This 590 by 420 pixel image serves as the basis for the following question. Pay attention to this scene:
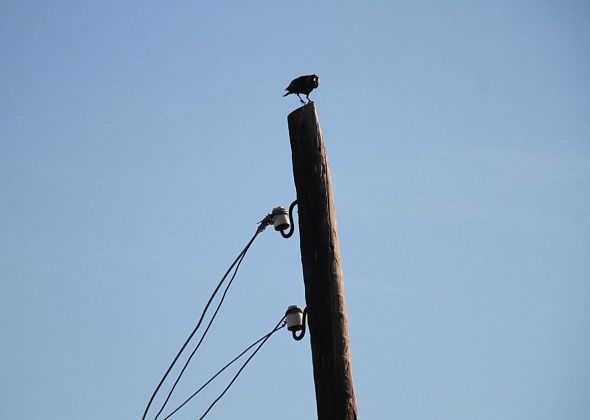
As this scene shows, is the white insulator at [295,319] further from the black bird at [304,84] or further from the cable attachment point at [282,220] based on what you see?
the black bird at [304,84]

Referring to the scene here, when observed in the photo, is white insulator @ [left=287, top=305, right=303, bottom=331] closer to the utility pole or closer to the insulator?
the utility pole

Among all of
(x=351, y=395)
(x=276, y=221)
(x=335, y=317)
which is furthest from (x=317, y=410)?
(x=276, y=221)

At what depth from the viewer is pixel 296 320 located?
20.0 ft

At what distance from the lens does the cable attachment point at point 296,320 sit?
6.10 m

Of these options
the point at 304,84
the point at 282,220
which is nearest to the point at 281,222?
the point at 282,220

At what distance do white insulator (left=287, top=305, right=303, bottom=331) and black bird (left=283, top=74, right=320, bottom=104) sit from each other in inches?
89.4

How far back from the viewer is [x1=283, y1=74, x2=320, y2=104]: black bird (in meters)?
7.48

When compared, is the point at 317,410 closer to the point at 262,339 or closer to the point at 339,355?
the point at 339,355

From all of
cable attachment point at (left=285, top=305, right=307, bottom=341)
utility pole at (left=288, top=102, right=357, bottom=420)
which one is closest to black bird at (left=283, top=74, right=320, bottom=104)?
utility pole at (left=288, top=102, right=357, bottom=420)

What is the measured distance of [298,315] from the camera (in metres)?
6.11

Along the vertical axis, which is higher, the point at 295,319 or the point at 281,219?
the point at 281,219

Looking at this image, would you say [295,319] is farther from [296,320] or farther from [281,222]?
[281,222]

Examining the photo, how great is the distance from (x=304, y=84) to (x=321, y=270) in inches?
94.4

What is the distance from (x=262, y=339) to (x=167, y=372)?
96 cm
